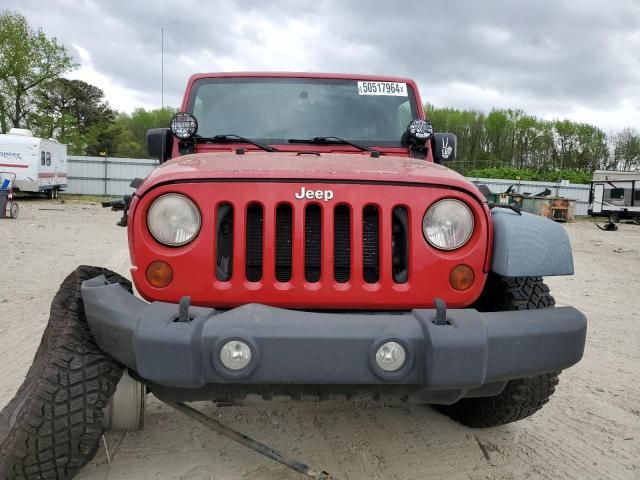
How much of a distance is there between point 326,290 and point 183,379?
25.6 inches

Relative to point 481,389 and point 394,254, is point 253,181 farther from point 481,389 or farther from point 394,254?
point 481,389

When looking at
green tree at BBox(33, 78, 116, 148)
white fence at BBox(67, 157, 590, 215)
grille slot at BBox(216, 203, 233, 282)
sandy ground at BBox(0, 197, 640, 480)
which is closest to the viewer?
grille slot at BBox(216, 203, 233, 282)

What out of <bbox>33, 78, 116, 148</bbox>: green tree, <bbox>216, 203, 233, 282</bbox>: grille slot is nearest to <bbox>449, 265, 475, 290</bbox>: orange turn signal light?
<bbox>216, 203, 233, 282</bbox>: grille slot

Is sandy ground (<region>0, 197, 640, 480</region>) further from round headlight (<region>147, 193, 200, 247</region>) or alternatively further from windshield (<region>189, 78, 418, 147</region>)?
windshield (<region>189, 78, 418, 147</region>)

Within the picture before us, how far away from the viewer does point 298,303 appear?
2.18 meters

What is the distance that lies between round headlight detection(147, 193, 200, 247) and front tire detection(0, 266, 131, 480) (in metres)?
0.54

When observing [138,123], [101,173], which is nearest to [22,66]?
[101,173]

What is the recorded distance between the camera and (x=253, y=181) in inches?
85.6

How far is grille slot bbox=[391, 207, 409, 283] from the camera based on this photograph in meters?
2.22

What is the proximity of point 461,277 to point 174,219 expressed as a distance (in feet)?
3.97

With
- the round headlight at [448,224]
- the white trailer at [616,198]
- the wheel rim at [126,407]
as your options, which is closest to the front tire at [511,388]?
the round headlight at [448,224]

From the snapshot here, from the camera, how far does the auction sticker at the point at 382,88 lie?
383cm

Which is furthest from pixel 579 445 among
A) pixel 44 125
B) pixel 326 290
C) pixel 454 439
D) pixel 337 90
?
pixel 44 125

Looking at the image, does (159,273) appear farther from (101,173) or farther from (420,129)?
(101,173)
